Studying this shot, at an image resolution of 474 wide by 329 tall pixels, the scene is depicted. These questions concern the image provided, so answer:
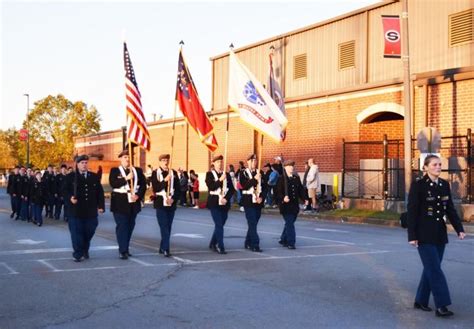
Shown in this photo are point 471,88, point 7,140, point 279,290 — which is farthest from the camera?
point 7,140

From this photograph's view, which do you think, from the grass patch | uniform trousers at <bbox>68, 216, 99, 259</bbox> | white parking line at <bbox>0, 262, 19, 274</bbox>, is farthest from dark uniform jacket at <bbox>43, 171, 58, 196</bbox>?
white parking line at <bbox>0, 262, 19, 274</bbox>

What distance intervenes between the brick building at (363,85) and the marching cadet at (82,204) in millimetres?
13959

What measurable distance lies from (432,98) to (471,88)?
1.75 m

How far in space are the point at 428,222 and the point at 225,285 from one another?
302 cm

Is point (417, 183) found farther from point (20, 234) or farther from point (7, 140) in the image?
point (7, 140)

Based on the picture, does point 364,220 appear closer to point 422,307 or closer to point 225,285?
point 225,285

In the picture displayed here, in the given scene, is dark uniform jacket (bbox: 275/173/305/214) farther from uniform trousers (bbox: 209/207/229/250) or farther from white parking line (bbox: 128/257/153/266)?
white parking line (bbox: 128/257/153/266)

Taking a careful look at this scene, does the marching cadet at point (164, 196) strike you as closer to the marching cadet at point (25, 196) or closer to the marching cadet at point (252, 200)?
the marching cadet at point (252, 200)

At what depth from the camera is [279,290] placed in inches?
352

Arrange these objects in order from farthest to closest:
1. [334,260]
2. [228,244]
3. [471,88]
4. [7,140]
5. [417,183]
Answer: [7,140], [471,88], [228,244], [334,260], [417,183]

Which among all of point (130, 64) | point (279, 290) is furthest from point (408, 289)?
point (130, 64)

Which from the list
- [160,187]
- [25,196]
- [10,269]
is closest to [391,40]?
[160,187]

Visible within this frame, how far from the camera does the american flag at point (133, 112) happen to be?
13.6m

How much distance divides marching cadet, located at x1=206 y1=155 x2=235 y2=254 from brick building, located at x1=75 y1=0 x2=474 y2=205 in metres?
11.5
